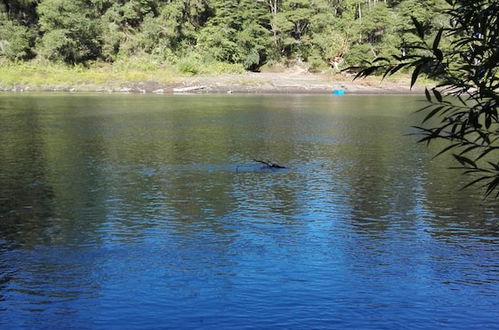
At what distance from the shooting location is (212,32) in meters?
93.6

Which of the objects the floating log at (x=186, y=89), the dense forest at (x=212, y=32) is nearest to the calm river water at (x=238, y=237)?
the floating log at (x=186, y=89)

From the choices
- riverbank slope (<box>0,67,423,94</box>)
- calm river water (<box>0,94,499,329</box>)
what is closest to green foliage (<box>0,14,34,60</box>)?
riverbank slope (<box>0,67,423,94</box>)

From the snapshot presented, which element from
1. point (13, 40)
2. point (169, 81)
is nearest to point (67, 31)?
point (13, 40)

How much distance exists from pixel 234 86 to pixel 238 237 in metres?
67.1

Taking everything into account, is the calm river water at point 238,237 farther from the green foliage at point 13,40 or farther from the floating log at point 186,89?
the green foliage at point 13,40

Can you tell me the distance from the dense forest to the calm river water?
56.3 metres

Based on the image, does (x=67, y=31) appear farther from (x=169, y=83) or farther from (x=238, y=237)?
(x=238, y=237)

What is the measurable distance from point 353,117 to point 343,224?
3414cm

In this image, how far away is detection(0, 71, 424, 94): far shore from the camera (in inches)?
3164

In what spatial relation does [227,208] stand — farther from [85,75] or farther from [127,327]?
[85,75]

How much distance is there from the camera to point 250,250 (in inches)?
639

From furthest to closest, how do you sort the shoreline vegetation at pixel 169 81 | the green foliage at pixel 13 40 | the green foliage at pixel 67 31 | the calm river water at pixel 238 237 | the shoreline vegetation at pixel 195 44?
the green foliage at pixel 13 40 < the green foliage at pixel 67 31 < the shoreline vegetation at pixel 195 44 < the shoreline vegetation at pixel 169 81 < the calm river water at pixel 238 237

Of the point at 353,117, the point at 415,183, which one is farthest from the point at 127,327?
the point at 353,117

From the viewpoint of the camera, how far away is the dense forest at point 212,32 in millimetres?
88562
